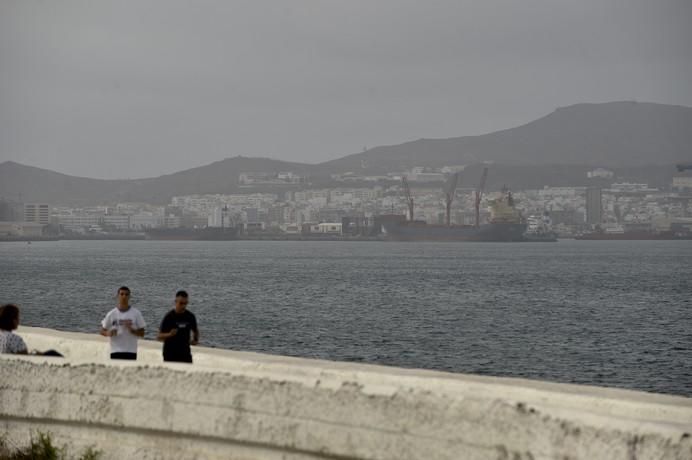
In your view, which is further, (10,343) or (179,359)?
(179,359)

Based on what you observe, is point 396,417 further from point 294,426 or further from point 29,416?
point 29,416

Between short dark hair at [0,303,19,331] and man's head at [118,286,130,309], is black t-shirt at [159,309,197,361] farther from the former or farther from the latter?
short dark hair at [0,303,19,331]

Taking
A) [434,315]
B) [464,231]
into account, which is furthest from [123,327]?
[464,231]

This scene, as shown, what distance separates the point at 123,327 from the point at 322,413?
2.95m

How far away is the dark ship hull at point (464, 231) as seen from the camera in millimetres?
176625

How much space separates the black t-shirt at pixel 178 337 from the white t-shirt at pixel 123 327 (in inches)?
7.1

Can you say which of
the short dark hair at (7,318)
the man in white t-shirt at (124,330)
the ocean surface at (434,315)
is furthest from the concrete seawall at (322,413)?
the ocean surface at (434,315)

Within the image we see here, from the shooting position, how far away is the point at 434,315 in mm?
39469

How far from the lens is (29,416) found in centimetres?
526

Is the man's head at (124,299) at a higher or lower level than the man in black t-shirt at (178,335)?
higher

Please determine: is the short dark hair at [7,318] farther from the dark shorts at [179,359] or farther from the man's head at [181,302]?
the man's head at [181,302]

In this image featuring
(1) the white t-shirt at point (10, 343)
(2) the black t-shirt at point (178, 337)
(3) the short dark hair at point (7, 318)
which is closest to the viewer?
(1) the white t-shirt at point (10, 343)

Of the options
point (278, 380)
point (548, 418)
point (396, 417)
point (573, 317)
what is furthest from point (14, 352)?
point (573, 317)

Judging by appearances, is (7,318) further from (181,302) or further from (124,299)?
(181,302)
